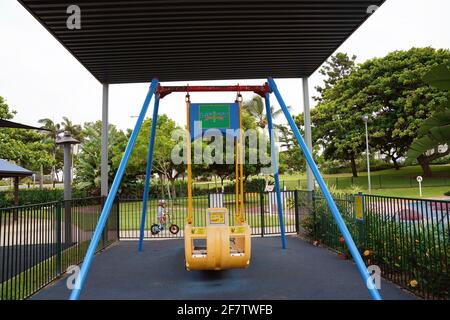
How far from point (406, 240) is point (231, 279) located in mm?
2966

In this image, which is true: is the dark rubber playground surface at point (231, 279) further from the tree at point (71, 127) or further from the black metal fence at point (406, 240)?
the tree at point (71, 127)

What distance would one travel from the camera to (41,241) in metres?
5.68

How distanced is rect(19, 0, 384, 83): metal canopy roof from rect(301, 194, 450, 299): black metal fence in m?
3.67

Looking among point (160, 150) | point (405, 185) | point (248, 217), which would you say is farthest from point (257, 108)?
point (248, 217)

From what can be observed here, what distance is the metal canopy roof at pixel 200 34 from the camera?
18.8 ft

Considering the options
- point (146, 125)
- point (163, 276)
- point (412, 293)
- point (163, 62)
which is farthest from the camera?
point (146, 125)

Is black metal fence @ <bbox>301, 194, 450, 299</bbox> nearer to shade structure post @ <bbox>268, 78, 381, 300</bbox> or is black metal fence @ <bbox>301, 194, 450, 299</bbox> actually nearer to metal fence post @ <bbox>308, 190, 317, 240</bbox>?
shade structure post @ <bbox>268, 78, 381, 300</bbox>

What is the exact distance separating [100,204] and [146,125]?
61.0ft

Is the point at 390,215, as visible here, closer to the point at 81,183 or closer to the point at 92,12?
the point at 92,12

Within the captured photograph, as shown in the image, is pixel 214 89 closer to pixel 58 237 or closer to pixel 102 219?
pixel 102 219

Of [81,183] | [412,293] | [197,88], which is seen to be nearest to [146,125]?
[81,183]

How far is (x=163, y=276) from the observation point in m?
5.95

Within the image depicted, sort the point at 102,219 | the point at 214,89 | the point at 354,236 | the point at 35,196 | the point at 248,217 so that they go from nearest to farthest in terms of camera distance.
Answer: the point at 102,219
the point at 354,236
the point at 214,89
the point at 248,217
the point at 35,196

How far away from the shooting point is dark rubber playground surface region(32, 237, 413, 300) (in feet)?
15.9
